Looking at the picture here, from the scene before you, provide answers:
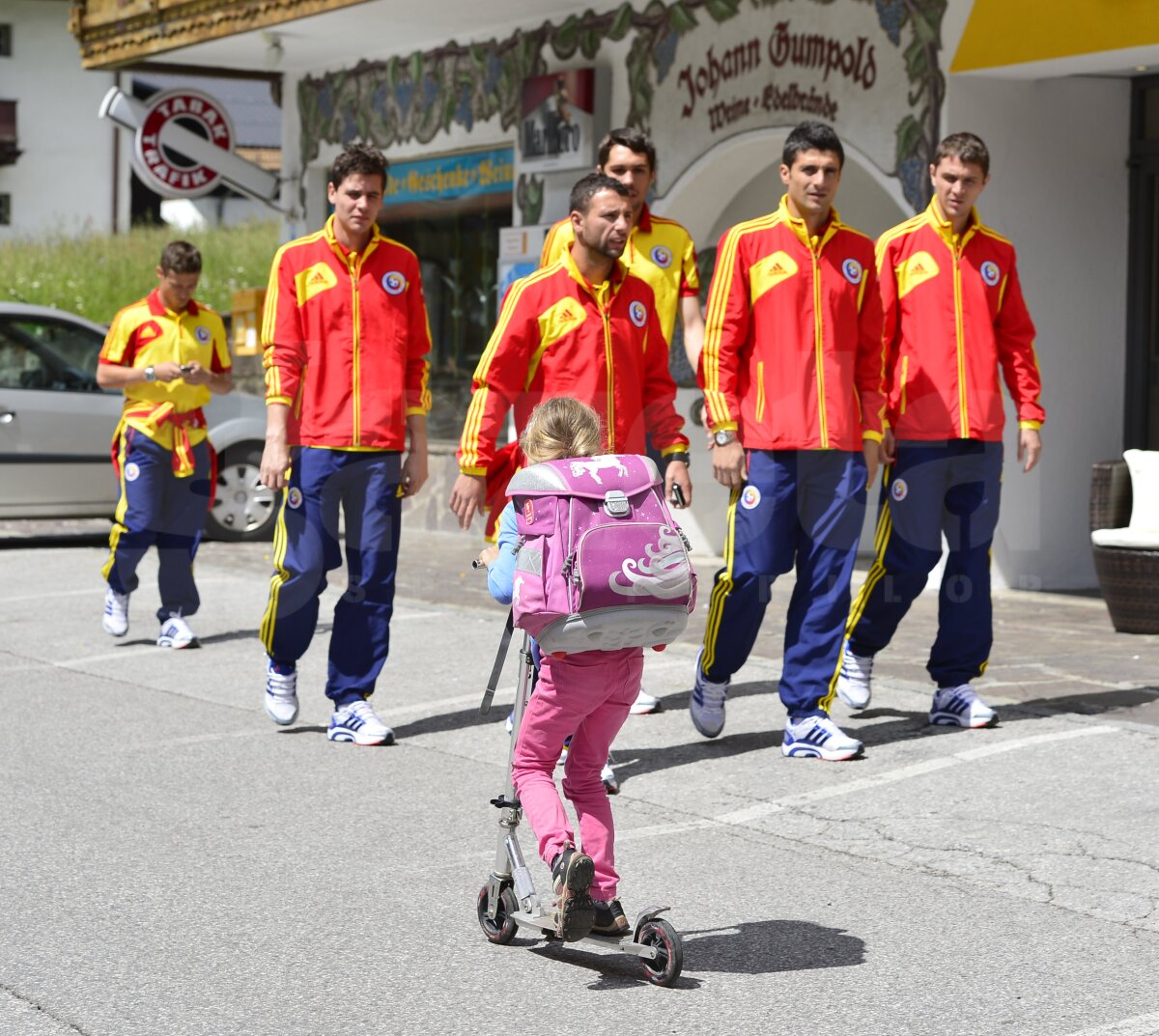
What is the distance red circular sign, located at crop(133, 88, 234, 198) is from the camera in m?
18.5

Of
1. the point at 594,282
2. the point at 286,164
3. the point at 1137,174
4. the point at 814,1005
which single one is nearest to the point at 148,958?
the point at 814,1005

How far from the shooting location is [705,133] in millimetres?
13867

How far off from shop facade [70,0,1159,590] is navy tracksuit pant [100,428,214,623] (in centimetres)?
468

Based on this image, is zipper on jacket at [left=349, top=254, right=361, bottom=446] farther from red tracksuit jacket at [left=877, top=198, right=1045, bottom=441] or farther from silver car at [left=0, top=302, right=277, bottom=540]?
silver car at [left=0, top=302, right=277, bottom=540]

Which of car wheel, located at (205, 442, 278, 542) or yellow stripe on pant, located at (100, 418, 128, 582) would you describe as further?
car wheel, located at (205, 442, 278, 542)

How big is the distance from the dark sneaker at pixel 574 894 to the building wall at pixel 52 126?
146 ft

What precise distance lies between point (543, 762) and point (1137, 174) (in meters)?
8.61

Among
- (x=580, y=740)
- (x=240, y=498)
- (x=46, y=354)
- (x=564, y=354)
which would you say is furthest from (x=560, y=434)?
(x=46, y=354)

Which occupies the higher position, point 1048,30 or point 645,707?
point 1048,30

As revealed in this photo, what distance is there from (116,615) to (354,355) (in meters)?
3.45

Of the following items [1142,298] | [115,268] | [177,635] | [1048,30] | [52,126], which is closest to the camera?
[177,635]

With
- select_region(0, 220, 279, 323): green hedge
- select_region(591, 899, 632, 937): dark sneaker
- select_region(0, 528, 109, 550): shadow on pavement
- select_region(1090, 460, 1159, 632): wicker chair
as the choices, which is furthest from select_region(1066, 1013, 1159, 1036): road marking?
select_region(0, 220, 279, 323): green hedge

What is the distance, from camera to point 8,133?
154 feet

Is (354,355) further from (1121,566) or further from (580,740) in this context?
(1121,566)
